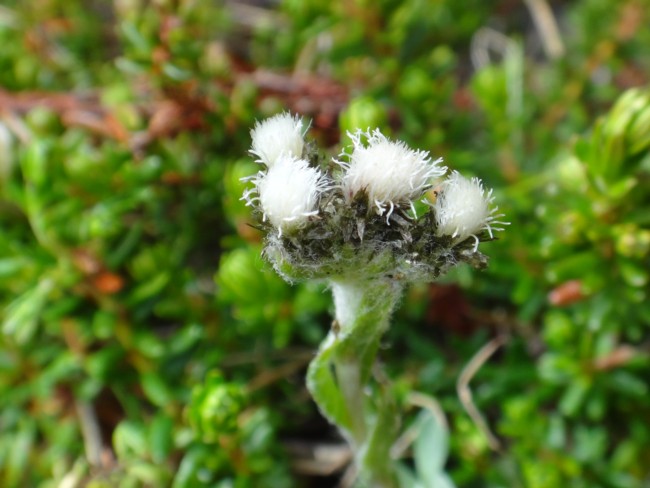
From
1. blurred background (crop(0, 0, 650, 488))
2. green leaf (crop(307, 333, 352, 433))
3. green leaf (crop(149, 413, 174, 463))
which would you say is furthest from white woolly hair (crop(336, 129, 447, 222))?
green leaf (crop(149, 413, 174, 463))

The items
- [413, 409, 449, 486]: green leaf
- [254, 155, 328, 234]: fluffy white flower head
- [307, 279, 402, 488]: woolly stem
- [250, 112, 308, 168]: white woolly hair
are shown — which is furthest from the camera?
[413, 409, 449, 486]: green leaf

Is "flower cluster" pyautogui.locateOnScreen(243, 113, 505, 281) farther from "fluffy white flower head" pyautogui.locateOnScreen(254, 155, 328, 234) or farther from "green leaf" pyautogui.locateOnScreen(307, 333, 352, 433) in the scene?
"green leaf" pyautogui.locateOnScreen(307, 333, 352, 433)

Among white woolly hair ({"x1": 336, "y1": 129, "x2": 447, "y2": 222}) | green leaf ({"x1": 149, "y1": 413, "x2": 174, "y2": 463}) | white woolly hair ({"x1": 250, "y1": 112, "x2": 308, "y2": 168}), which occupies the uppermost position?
white woolly hair ({"x1": 250, "y1": 112, "x2": 308, "y2": 168})

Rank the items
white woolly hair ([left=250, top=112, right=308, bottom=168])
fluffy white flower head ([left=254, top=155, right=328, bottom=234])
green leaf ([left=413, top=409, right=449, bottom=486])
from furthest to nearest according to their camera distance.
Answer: green leaf ([left=413, top=409, right=449, bottom=486])
white woolly hair ([left=250, top=112, right=308, bottom=168])
fluffy white flower head ([left=254, top=155, right=328, bottom=234])

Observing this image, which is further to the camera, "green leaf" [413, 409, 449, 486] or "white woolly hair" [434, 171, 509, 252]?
"green leaf" [413, 409, 449, 486]

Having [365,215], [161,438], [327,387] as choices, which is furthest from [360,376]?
[161,438]

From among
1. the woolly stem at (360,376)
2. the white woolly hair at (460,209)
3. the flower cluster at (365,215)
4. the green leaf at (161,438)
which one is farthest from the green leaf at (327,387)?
the green leaf at (161,438)

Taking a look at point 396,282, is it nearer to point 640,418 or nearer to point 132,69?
point 640,418
